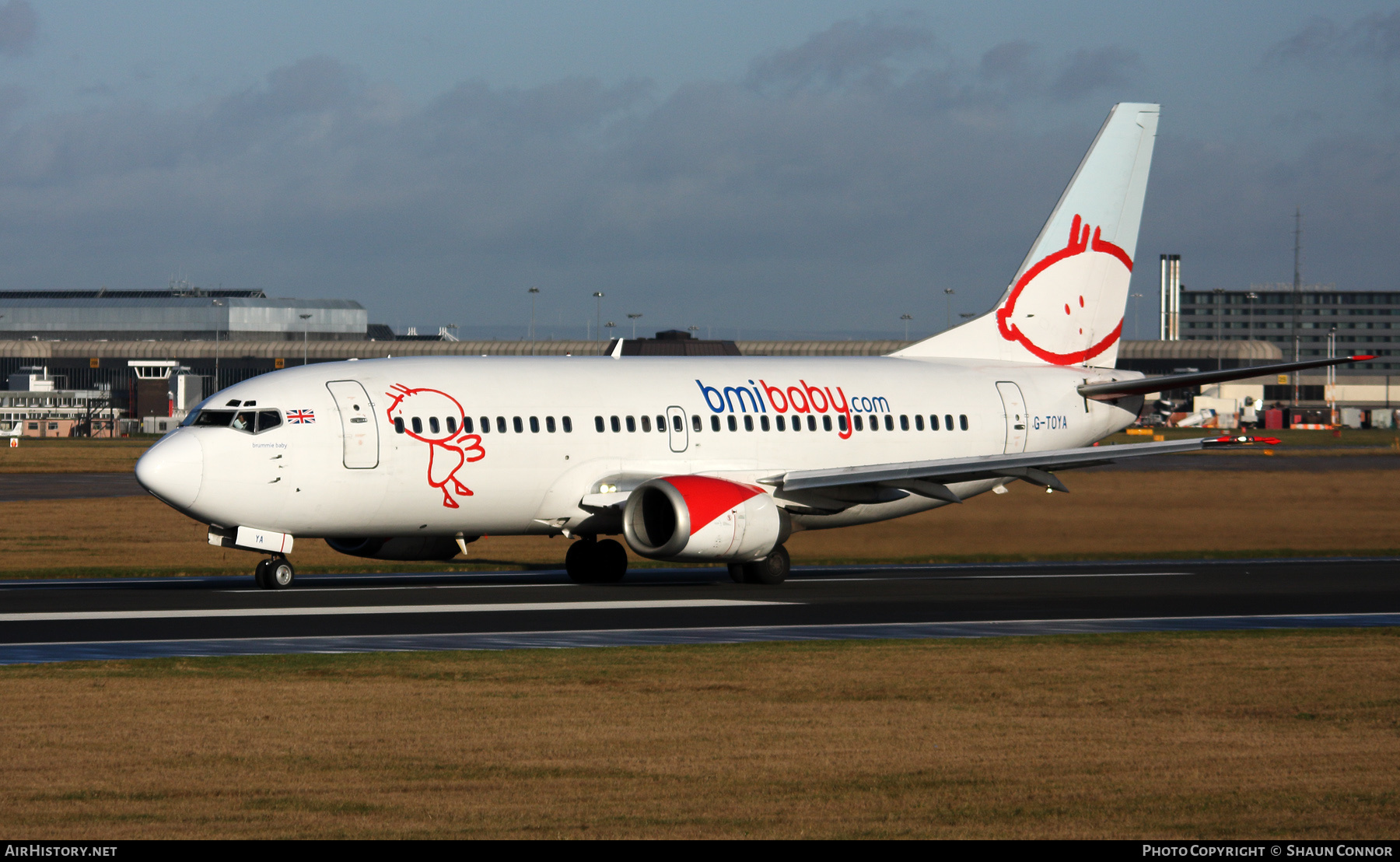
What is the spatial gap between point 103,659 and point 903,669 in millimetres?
9760

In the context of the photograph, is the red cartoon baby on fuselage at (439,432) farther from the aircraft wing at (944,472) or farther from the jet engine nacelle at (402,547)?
the aircraft wing at (944,472)

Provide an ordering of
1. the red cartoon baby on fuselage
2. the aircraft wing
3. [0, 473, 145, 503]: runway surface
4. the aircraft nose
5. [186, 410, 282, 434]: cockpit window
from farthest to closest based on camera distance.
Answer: [0, 473, 145, 503]: runway surface, the aircraft wing, the red cartoon baby on fuselage, [186, 410, 282, 434]: cockpit window, the aircraft nose

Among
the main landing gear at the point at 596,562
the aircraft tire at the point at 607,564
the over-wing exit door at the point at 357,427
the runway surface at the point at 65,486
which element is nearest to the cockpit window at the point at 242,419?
the over-wing exit door at the point at 357,427

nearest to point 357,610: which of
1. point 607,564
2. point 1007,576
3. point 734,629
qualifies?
point 734,629

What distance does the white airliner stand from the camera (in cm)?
3064

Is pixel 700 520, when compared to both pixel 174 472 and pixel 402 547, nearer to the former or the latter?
pixel 402 547

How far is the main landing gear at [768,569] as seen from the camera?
33188mm

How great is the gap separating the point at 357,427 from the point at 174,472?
343 cm

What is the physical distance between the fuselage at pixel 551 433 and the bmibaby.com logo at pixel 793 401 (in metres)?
0.04

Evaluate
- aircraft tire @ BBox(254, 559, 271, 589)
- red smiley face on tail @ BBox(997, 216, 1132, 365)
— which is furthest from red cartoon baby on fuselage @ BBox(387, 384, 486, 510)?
red smiley face on tail @ BBox(997, 216, 1132, 365)

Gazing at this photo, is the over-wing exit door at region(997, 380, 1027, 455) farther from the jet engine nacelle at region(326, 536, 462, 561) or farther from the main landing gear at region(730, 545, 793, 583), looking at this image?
the jet engine nacelle at region(326, 536, 462, 561)

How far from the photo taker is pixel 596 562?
113 feet

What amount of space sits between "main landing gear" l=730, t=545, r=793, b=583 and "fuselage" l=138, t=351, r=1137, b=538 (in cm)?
183
